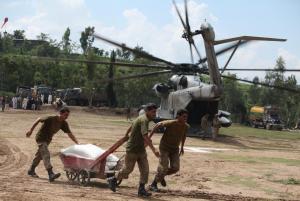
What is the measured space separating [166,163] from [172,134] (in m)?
0.55

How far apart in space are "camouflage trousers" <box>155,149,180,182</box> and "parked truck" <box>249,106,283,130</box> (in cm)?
4562

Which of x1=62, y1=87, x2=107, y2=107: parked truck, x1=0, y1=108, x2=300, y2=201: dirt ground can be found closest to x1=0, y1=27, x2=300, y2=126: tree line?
x1=62, y1=87, x2=107, y2=107: parked truck

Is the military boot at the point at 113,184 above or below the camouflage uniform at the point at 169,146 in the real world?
below

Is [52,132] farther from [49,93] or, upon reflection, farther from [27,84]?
[27,84]

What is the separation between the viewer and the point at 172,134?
33.2 ft

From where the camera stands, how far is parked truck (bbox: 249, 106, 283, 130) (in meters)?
54.8

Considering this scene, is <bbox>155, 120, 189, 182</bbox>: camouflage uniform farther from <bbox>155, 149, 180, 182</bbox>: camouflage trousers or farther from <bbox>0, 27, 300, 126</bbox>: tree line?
<bbox>0, 27, 300, 126</bbox>: tree line

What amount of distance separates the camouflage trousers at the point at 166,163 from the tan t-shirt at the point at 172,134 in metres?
0.10

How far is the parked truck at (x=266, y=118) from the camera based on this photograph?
180 feet

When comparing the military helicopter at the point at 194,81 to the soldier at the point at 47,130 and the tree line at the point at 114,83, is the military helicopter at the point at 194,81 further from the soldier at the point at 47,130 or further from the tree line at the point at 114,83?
the tree line at the point at 114,83

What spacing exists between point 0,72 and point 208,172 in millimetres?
58807

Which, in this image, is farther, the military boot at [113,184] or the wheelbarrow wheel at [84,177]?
the wheelbarrow wheel at [84,177]

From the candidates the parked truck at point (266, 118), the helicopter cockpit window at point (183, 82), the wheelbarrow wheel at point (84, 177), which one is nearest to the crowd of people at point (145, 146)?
the wheelbarrow wheel at point (84, 177)

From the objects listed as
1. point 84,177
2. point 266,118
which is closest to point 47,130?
point 84,177
